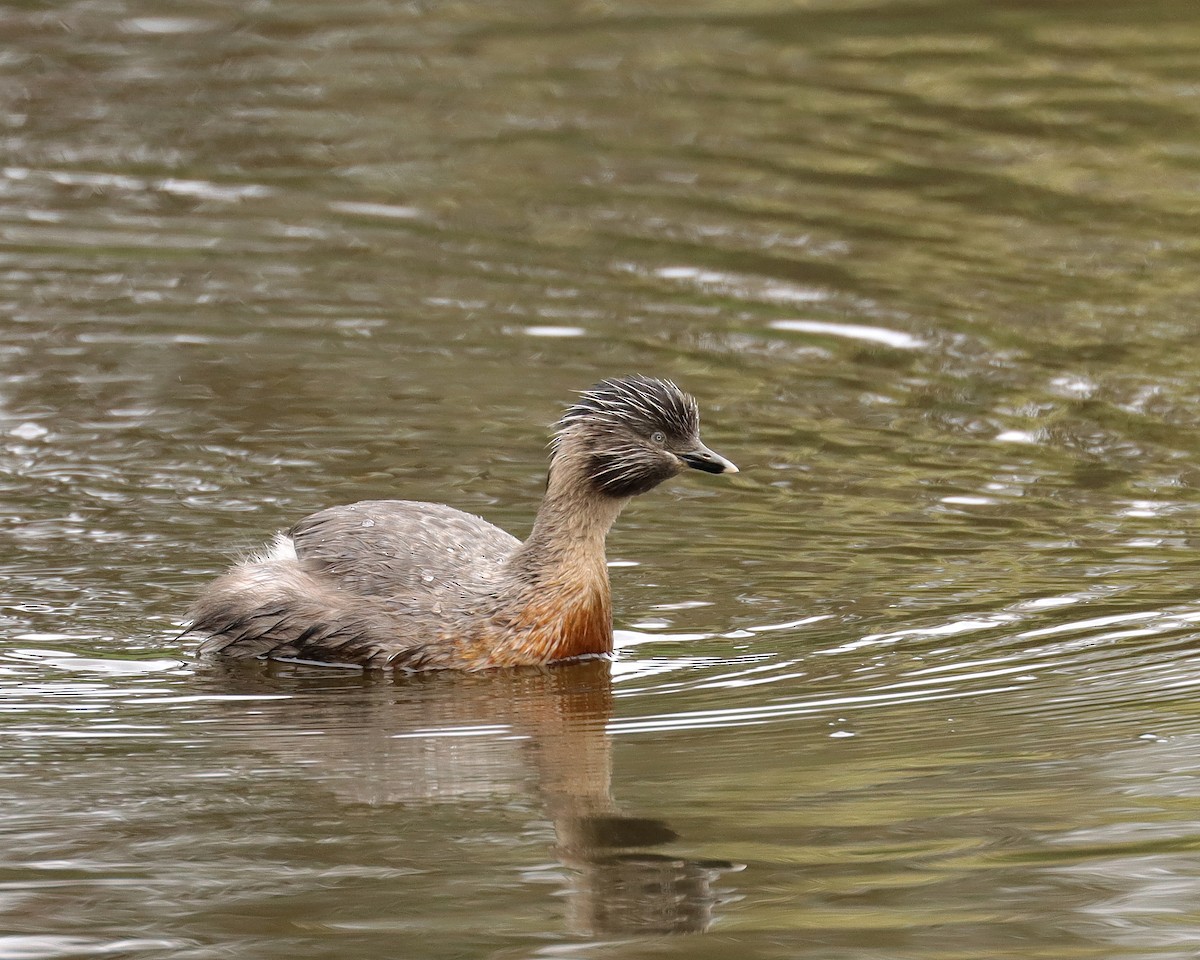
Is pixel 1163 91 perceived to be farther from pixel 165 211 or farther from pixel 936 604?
pixel 936 604

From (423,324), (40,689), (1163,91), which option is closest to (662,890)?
(40,689)

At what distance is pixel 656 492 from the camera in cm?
1209

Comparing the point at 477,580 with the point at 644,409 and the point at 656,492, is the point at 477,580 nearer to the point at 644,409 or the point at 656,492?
the point at 644,409

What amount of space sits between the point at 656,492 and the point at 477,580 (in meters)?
2.54

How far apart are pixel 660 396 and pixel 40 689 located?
291 cm

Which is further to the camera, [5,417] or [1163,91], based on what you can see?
[1163,91]

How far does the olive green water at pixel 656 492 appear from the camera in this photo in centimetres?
632

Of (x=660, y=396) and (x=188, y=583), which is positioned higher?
(x=660, y=396)

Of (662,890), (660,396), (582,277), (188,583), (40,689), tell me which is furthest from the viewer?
(582,277)

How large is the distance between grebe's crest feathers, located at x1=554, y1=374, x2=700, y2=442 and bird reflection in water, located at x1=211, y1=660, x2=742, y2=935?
41.6 inches

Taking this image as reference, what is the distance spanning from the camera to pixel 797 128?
18.5 meters

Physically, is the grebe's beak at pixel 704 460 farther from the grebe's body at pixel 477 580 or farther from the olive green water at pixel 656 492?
the olive green water at pixel 656 492

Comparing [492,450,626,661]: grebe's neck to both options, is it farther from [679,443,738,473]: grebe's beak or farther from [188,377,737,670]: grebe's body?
[679,443,738,473]: grebe's beak

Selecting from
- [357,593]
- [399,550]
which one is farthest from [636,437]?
[357,593]
